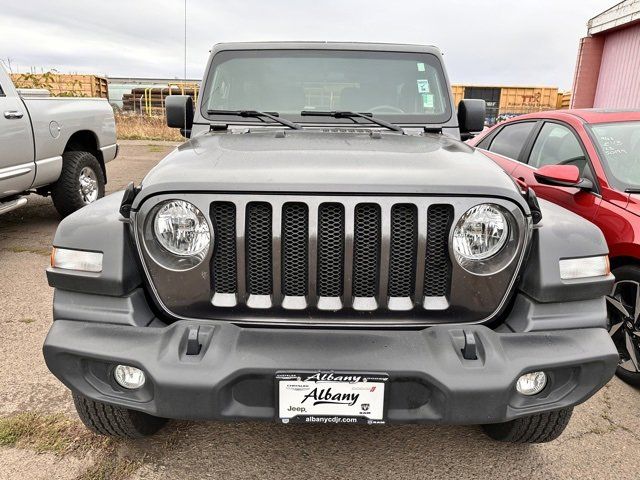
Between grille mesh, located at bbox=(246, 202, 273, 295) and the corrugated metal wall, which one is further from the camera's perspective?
the corrugated metal wall

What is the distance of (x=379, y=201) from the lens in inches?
68.1

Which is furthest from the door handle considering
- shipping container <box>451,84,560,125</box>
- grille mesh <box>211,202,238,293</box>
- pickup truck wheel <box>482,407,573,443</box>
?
shipping container <box>451,84,560,125</box>

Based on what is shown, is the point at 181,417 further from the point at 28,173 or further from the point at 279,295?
the point at 28,173

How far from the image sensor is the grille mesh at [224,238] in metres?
1.76

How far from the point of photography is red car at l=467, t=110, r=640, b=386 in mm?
2777

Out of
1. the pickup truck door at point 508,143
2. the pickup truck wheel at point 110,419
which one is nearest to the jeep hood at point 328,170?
the pickup truck wheel at point 110,419

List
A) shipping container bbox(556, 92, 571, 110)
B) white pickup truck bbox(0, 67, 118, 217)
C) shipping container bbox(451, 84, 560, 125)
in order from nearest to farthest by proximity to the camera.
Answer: white pickup truck bbox(0, 67, 118, 217) < shipping container bbox(556, 92, 571, 110) < shipping container bbox(451, 84, 560, 125)

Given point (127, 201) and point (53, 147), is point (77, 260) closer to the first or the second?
point (127, 201)

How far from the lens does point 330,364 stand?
64.4 inches

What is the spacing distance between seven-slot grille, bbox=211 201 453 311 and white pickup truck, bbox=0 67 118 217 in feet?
12.0

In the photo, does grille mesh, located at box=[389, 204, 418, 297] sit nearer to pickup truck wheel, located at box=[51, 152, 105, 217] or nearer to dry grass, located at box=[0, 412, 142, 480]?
dry grass, located at box=[0, 412, 142, 480]

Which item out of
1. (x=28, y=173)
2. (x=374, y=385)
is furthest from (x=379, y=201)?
(x=28, y=173)

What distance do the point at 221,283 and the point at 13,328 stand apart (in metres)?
2.21

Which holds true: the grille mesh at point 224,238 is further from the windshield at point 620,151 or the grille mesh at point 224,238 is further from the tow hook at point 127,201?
the windshield at point 620,151
